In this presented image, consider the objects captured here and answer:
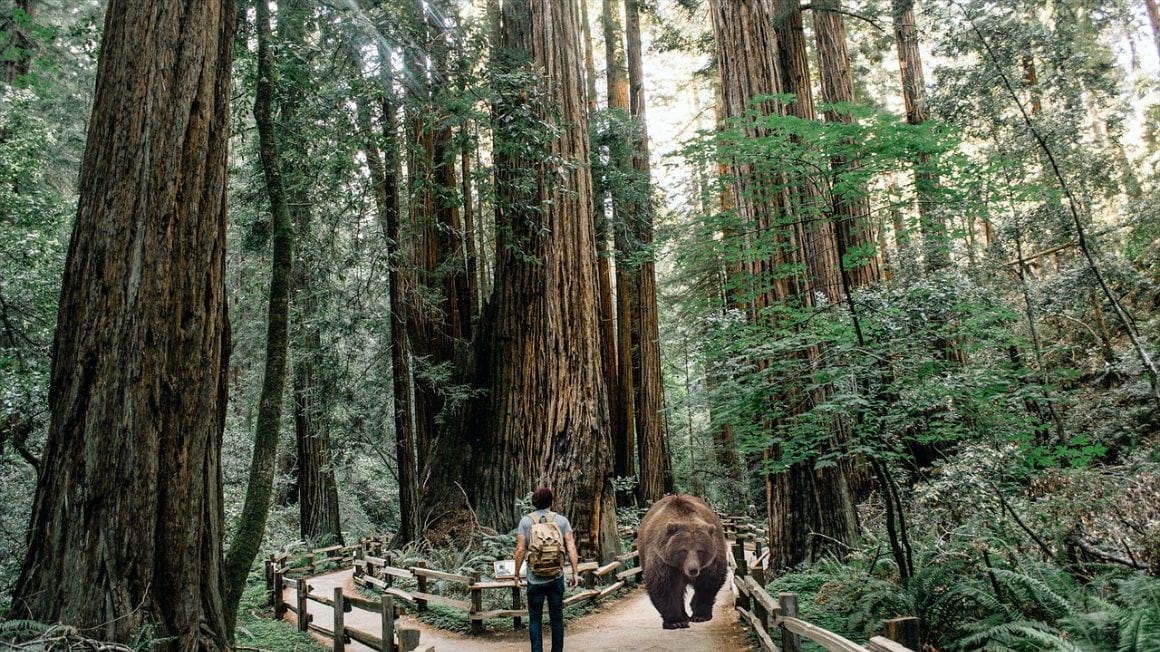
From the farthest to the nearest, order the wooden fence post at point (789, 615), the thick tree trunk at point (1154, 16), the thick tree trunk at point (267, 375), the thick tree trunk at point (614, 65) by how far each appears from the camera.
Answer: the thick tree trunk at point (614, 65) < the thick tree trunk at point (1154, 16) < the thick tree trunk at point (267, 375) < the wooden fence post at point (789, 615)

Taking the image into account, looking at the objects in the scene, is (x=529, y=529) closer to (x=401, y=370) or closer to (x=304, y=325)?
(x=401, y=370)

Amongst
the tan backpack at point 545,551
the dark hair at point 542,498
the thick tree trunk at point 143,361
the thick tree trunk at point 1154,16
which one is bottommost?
the tan backpack at point 545,551

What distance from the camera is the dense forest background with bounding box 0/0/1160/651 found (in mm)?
5473

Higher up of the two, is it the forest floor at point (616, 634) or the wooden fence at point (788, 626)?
the wooden fence at point (788, 626)

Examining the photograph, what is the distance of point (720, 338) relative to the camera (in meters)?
6.99

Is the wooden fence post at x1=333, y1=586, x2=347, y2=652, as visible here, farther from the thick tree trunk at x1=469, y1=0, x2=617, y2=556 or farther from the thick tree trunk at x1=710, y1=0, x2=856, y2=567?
the thick tree trunk at x1=710, y1=0, x2=856, y2=567

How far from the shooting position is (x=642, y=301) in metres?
17.4

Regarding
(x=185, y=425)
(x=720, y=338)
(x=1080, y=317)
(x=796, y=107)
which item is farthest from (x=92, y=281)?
(x=1080, y=317)

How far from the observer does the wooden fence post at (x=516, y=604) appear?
26.6 ft

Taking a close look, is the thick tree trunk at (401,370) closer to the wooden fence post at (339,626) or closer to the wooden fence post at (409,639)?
the wooden fence post at (339,626)

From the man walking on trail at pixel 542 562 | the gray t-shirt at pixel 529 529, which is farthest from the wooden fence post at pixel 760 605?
the gray t-shirt at pixel 529 529

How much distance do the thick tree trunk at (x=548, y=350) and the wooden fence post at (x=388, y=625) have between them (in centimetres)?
400

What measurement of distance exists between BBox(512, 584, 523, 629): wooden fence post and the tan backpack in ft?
7.27

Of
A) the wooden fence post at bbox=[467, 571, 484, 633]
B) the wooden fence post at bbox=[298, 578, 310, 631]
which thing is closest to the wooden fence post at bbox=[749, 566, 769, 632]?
the wooden fence post at bbox=[467, 571, 484, 633]
